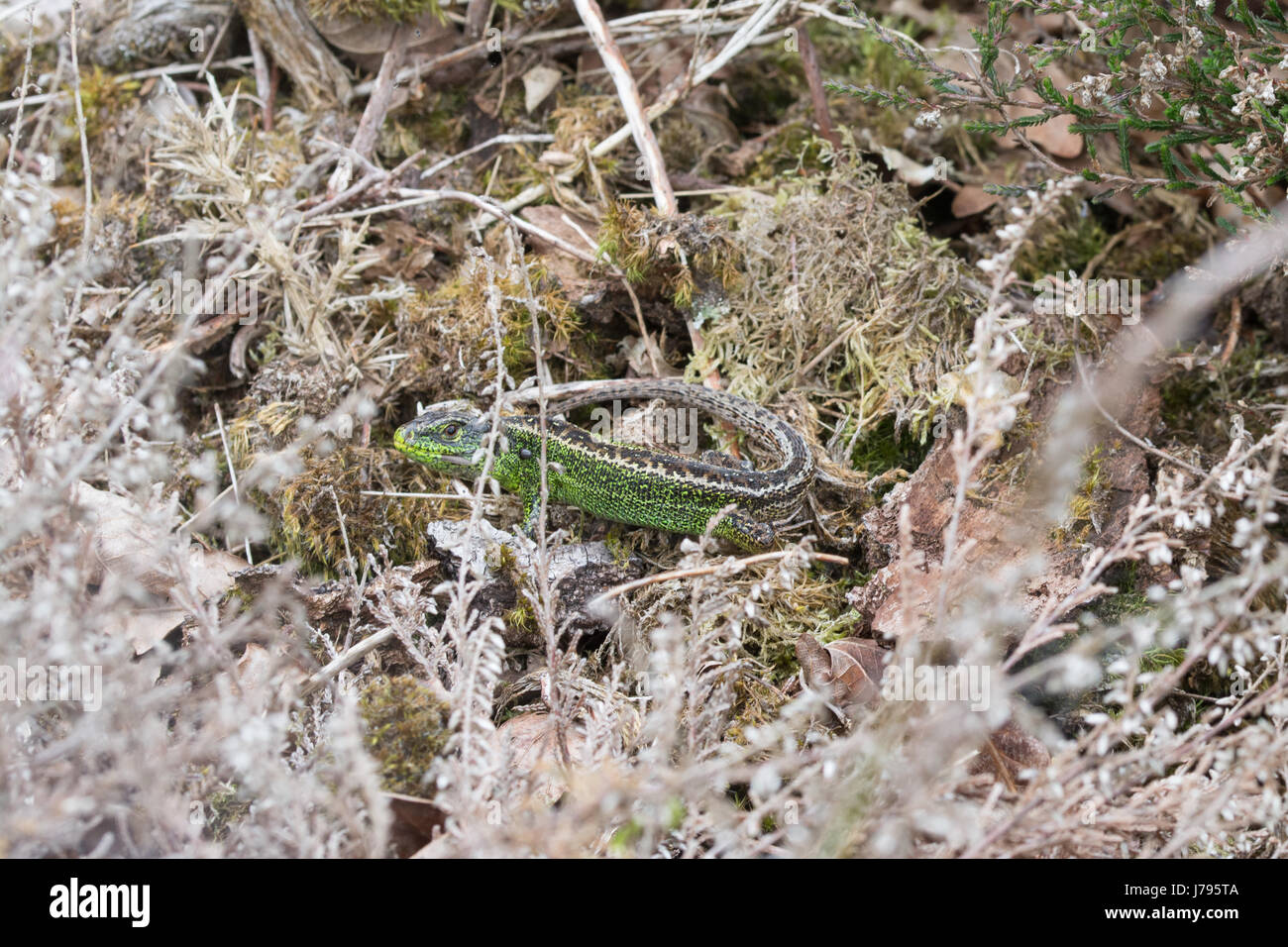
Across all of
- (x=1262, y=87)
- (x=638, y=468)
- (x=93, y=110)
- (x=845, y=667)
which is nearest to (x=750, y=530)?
(x=638, y=468)

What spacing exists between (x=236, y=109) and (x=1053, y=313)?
5.09 meters

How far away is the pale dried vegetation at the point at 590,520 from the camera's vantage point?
2639 mm

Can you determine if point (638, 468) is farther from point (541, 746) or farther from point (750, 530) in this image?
point (541, 746)

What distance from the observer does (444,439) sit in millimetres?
4828

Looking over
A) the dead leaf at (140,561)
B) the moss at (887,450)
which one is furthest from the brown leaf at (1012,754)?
the dead leaf at (140,561)

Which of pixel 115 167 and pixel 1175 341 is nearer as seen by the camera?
pixel 1175 341

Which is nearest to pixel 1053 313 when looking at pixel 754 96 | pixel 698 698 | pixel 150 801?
pixel 754 96

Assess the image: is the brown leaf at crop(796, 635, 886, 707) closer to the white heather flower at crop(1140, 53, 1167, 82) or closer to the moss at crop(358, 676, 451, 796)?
the moss at crop(358, 676, 451, 796)

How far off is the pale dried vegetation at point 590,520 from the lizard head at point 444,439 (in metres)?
0.21

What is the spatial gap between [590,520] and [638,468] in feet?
1.62

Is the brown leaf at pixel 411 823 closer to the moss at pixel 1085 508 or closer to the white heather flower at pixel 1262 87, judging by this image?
the moss at pixel 1085 508

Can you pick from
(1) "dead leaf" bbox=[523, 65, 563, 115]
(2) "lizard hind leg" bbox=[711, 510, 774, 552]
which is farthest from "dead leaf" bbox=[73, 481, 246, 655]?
(1) "dead leaf" bbox=[523, 65, 563, 115]

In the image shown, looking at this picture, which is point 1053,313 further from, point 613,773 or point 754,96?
point 613,773

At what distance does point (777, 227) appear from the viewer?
5.38 metres
